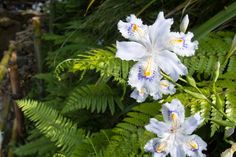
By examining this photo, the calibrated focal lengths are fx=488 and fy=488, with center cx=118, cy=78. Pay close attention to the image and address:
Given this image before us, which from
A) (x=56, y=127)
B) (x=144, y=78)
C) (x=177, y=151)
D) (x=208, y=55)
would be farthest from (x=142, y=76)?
(x=56, y=127)

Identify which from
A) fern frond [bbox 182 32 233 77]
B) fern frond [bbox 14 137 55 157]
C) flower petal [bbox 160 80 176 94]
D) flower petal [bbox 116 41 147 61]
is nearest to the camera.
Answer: flower petal [bbox 116 41 147 61]

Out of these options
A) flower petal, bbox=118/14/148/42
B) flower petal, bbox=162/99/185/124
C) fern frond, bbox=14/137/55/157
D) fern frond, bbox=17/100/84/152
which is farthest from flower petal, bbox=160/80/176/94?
fern frond, bbox=14/137/55/157

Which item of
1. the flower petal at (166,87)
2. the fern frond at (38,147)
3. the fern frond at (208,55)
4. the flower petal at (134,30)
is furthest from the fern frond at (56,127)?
the flower petal at (134,30)

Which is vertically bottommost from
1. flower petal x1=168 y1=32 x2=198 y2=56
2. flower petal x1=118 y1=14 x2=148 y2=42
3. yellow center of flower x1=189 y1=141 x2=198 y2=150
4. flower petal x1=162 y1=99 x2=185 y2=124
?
yellow center of flower x1=189 y1=141 x2=198 y2=150

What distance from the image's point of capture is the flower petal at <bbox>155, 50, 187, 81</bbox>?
5.38ft

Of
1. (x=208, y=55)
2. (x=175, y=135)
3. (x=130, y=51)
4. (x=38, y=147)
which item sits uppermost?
(x=208, y=55)

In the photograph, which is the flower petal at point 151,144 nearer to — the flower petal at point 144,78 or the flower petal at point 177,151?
the flower petal at point 177,151

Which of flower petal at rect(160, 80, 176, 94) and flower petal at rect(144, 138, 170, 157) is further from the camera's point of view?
flower petal at rect(160, 80, 176, 94)

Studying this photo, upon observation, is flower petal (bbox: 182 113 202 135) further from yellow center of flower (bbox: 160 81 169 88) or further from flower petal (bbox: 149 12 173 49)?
flower petal (bbox: 149 12 173 49)

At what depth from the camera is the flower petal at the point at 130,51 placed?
162cm

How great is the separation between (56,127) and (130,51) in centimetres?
99

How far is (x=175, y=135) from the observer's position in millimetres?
1691

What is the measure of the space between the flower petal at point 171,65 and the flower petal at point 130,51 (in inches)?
2.3

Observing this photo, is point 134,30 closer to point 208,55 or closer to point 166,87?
point 166,87
